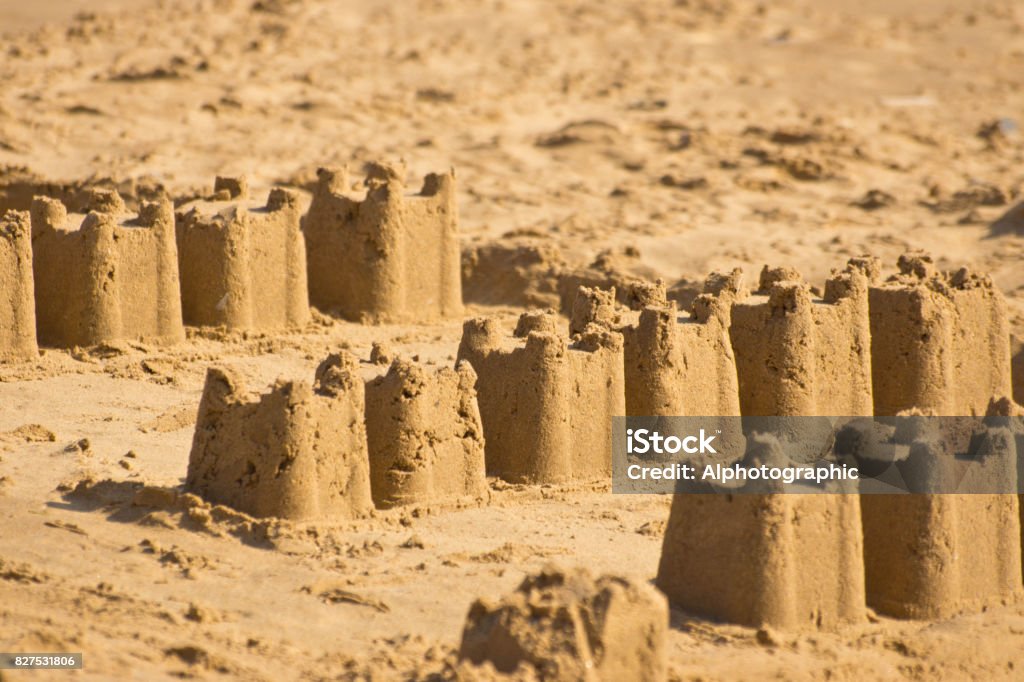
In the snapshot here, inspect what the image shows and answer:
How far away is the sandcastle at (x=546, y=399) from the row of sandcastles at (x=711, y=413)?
12 millimetres

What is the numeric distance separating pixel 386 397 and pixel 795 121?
1230 centimetres

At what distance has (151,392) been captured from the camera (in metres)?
12.2

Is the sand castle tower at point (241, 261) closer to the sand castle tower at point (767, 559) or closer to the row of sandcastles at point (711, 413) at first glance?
the row of sandcastles at point (711, 413)

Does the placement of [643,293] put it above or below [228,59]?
below

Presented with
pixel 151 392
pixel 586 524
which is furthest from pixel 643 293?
pixel 151 392

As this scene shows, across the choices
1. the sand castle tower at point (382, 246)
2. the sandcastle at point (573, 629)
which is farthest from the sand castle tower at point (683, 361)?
the sandcastle at point (573, 629)

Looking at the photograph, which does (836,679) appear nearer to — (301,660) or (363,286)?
(301,660)

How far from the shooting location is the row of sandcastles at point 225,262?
12.5m

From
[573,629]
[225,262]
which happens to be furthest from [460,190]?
[573,629]

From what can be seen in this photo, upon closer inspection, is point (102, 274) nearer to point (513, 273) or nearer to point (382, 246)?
point (382, 246)

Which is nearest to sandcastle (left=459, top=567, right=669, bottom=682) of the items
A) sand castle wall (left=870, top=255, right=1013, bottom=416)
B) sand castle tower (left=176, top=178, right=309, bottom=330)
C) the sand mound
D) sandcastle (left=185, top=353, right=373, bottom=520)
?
sandcastle (left=185, top=353, right=373, bottom=520)
